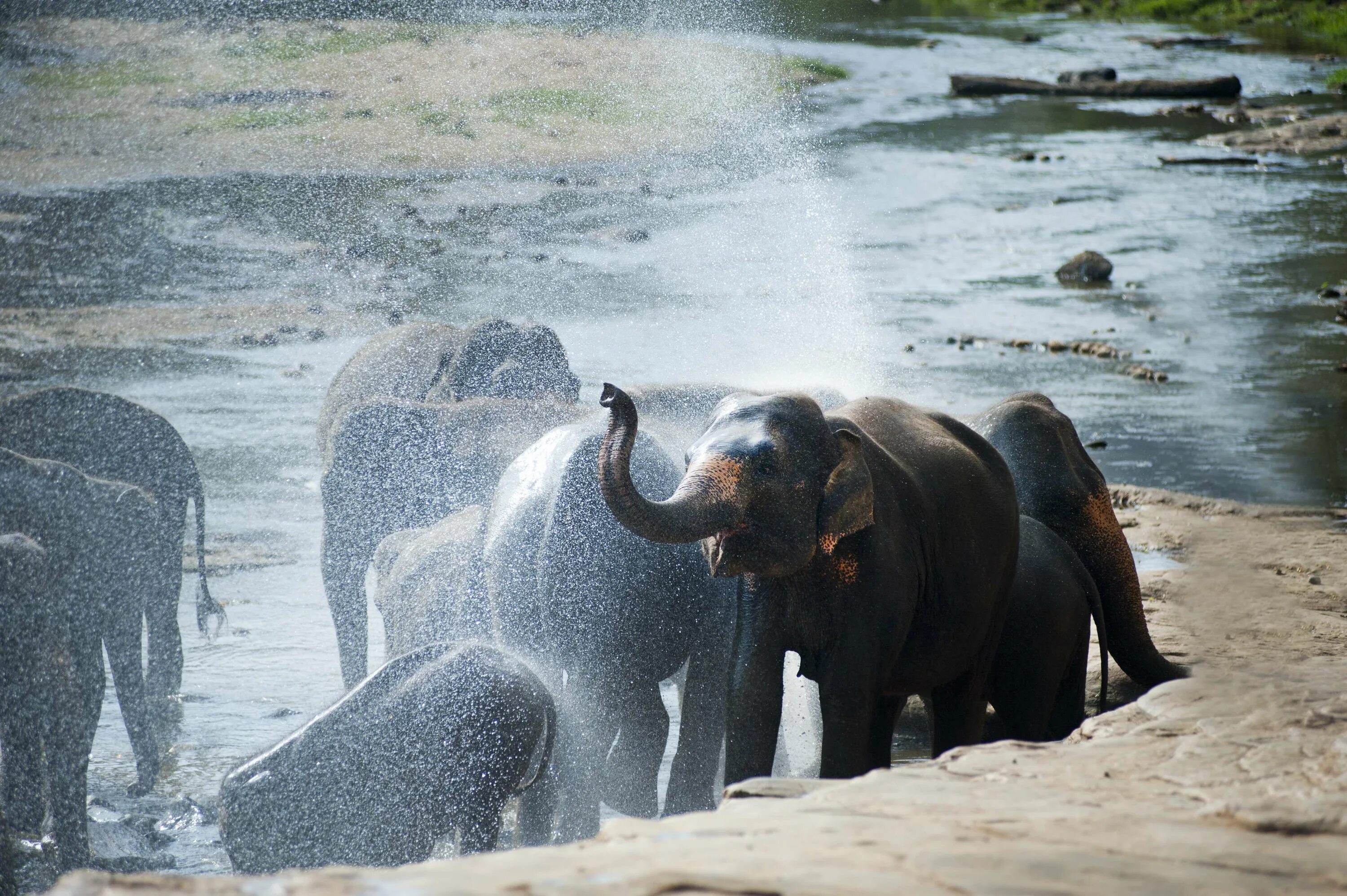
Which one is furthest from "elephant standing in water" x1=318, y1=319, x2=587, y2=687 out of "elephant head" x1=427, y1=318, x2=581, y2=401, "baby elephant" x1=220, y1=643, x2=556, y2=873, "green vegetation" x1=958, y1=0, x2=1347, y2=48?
"green vegetation" x1=958, y1=0, x2=1347, y2=48

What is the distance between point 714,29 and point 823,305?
12482 millimetres

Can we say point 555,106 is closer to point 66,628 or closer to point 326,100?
point 326,100

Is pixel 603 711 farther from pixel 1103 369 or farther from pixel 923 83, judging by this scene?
pixel 923 83

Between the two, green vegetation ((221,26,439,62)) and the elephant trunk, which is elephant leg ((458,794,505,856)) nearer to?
the elephant trunk

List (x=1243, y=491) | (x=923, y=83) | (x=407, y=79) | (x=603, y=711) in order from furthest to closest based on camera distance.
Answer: (x=923, y=83) → (x=407, y=79) → (x=1243, y=491) → (x=603, y=711)

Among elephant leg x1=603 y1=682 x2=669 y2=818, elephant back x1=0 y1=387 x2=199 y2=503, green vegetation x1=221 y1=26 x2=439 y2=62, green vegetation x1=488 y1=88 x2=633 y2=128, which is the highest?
green vegetation x1=221 y1=26 x2=439 y2=62

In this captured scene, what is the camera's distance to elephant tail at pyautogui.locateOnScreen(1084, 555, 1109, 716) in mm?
4820

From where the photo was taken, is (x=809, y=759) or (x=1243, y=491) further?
(x=1243, y=491)

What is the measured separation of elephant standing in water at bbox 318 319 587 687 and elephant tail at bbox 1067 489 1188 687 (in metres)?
1.91

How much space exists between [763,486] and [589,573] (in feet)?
3.09

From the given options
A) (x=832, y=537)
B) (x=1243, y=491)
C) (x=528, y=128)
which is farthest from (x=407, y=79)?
(x=832, y=537)

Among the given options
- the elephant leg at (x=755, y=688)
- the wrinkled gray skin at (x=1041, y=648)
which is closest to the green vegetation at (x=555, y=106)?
the wrinkled gray skin at (x=1041, y=648)

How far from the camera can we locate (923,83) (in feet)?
87.7

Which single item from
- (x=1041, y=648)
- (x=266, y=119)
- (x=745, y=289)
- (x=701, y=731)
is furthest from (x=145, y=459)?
(x=266, y=119)
